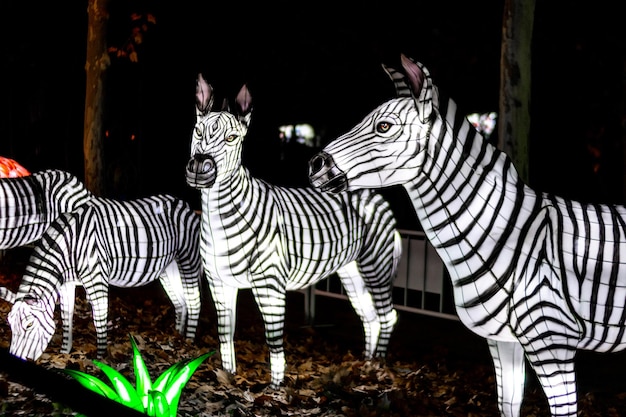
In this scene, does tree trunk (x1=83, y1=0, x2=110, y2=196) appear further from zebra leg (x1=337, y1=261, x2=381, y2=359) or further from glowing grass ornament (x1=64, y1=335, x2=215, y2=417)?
glowing grass ornament (x1=64, y1=335, x2=215, y2=417)

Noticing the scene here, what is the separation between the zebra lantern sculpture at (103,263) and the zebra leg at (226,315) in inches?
48.3

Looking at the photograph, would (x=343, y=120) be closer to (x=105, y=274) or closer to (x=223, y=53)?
(x=223, y=53)

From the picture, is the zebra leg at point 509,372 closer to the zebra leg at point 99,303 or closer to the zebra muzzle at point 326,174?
the zebra muzzle at point 326,174

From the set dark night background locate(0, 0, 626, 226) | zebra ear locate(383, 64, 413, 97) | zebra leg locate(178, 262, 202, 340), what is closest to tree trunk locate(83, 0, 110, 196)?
dark night background locate(0, 0, 626, 226)

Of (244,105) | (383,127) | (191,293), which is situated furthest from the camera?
(191,293)

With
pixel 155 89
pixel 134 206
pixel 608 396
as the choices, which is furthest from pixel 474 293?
pixel 155 89

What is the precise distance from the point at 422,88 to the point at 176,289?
5.04 meters

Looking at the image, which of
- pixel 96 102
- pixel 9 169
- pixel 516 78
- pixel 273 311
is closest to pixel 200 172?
pixel 273 311

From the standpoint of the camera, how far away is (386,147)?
172 inches

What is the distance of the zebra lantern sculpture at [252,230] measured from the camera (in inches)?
246

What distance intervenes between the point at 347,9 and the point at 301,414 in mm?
12079

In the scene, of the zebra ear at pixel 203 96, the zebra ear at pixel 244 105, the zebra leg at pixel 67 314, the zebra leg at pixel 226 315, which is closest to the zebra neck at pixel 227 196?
the zebra ear at pixel 244 105

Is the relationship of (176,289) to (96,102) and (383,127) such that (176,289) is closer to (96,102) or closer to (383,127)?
(96,102)

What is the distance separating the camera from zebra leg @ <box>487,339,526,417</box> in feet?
15.1
